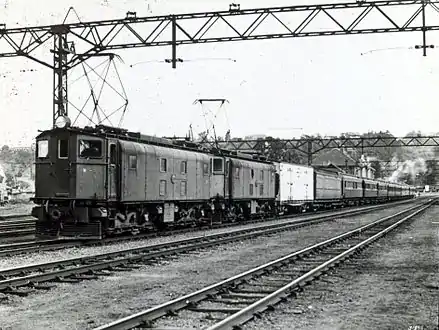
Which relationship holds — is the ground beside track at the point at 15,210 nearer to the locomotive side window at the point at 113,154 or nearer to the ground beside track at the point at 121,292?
the locomotive side window at the point at 113,154

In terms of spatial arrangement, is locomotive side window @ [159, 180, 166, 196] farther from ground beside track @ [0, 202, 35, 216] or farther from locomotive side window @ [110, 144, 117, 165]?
ground beside track @ [0, 202, 35, 216]

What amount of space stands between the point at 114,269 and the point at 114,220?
6.07 meters

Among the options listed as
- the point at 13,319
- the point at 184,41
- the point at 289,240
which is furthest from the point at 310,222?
the point at 13,319

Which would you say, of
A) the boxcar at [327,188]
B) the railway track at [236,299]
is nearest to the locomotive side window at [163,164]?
the railway track at [236,299]

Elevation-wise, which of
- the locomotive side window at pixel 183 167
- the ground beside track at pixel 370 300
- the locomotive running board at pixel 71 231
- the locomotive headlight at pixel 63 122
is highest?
the locomotive headlight at pixel 63 122

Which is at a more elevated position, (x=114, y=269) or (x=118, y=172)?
(x=118, y=172)

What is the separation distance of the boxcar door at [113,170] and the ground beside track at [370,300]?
747 cm

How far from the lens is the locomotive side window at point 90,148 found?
17.3 metres

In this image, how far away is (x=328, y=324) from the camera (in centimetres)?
738

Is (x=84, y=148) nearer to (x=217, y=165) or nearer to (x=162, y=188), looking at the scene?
(x=162, y=188)

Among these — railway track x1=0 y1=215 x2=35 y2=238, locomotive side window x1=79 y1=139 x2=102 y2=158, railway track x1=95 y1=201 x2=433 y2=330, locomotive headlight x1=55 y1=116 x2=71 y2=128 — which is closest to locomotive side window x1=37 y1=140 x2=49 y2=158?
locomotive headlight x1=55 y1=116 x2=71 y2=128

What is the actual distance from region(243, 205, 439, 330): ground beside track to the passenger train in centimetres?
765

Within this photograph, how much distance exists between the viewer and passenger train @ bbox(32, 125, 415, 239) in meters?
17.1

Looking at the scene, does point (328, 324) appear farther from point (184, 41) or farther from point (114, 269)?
point (184, 41)
